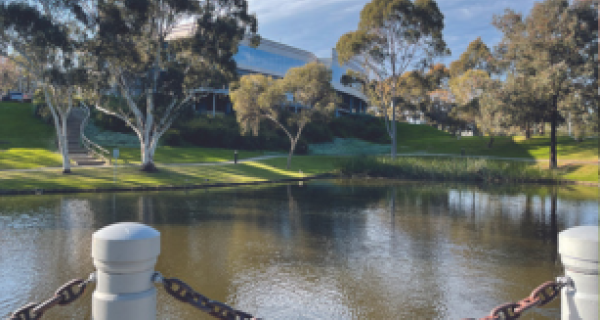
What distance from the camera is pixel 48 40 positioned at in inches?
826

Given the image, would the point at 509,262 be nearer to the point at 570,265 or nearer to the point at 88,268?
the point at 570,265

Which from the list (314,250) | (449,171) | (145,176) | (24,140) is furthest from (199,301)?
(24,140)

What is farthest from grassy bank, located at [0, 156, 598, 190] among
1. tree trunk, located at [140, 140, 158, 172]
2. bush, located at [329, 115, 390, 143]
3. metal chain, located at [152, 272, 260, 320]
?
metal chain, located at [152, 272, 260, 320]

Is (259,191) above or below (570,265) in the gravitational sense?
below

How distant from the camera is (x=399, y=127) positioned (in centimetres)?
7062

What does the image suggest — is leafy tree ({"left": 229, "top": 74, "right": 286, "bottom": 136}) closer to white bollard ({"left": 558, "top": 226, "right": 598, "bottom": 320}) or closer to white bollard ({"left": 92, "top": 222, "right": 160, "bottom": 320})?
white bollard ({"left": 92, "top": 222, "right": 160, "bottom": 320})

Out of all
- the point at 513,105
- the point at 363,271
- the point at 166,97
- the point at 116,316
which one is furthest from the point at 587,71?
the point at 116,316

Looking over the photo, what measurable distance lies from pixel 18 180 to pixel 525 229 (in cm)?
2175

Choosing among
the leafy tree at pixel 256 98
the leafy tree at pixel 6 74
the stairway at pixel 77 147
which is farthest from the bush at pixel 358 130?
the leafy tree at pixel 6 74

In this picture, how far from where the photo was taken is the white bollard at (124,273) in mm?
2754

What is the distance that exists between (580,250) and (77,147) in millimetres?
33687

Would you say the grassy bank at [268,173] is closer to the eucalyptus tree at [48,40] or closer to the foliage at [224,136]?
the eucalyptus tree at [48,40]

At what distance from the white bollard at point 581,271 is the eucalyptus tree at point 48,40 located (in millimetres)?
23052

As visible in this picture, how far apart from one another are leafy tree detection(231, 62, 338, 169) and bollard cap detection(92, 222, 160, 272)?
2786cm
